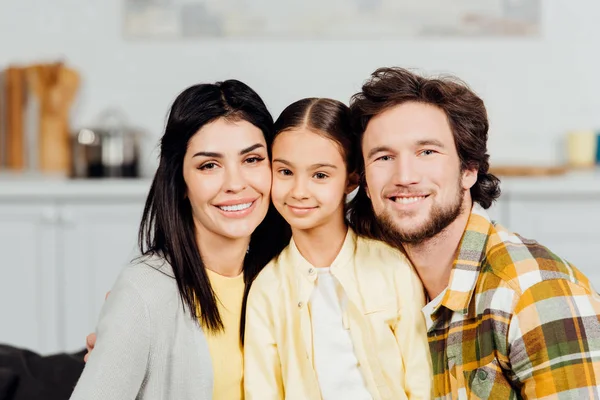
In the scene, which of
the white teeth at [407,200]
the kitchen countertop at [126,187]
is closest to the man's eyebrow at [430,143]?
the white teeth at [407,200]

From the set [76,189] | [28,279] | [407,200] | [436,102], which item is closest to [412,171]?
[407,200]

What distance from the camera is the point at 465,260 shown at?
1.59 m

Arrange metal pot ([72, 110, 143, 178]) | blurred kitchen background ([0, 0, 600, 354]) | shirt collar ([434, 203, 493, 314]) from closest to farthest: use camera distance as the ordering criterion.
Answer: shirt collar ([434, 203, 493, 314]), metal pot ([72, 110, 143, 178]), blurred kitchen background ([0, 0, 600, 354])

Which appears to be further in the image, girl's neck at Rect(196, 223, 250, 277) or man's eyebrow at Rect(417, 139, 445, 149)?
girl's neck at Rect(196, 223, 250, 277)

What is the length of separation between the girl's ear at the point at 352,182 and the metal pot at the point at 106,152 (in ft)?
6.48

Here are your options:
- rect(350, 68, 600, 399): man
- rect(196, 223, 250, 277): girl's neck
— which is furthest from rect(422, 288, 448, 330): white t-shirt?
rect(196, 223, 250, 277): girl's neck

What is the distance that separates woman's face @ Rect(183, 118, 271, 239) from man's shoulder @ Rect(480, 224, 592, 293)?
521 mm

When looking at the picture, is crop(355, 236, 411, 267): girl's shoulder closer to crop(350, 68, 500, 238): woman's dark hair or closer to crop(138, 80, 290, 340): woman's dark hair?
crop(350, 68, 500, 238): woman's dark hair

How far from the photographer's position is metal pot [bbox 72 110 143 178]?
3.50 m

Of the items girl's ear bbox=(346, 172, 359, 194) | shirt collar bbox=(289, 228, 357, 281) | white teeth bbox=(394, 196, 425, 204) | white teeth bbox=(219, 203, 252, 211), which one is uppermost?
girl's ear bbox=(346, 172, 359, 194)

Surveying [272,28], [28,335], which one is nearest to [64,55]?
[272,28]

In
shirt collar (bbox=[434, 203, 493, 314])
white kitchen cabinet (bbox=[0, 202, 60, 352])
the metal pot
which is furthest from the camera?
the metal pot

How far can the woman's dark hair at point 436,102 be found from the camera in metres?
1.66

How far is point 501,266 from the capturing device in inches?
60.2
